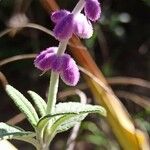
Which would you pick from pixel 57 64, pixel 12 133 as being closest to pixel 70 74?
pixel 57 64

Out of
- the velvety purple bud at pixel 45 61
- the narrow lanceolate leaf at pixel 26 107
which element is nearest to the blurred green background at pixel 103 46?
the narrow lanceolate leaf at pixel 26 107

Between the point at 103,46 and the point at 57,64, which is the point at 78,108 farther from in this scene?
the point at 103,46

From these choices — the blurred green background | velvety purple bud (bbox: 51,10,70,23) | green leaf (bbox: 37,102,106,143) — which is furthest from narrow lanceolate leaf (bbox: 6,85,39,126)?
the blurred green background

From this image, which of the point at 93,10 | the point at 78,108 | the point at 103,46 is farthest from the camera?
the point at 103,46

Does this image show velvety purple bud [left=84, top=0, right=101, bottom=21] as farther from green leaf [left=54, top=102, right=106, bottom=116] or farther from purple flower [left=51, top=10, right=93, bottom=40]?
green leaf [left=54, top=102, right=106, bottom=116]

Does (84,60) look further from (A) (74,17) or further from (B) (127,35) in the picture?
(B) (127,35)

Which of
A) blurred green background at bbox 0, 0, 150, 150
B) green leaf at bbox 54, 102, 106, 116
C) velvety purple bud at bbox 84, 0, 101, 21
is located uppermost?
velvety purple bud at bbox 84, 0, 101, 21

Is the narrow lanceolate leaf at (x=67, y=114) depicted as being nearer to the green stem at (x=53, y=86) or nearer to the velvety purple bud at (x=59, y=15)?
the green stem at (x=53, y=86)
